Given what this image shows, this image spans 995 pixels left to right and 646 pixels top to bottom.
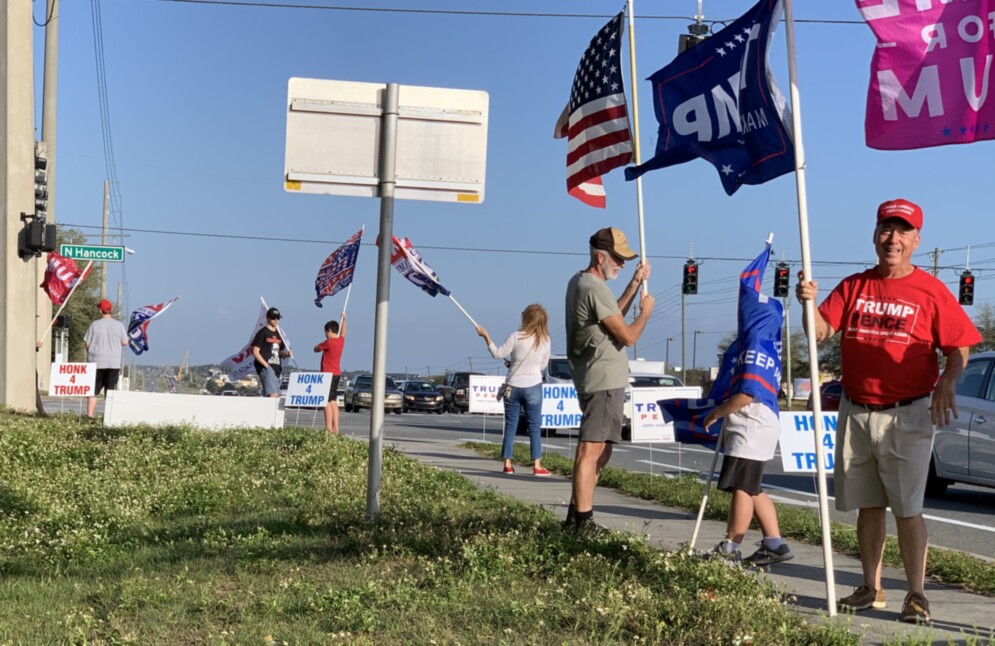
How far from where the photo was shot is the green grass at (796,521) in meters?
7.35

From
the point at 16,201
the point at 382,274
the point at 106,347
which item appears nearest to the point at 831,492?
the point at 382,274

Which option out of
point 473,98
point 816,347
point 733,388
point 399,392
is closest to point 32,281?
point 473,98

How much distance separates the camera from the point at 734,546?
708 cm

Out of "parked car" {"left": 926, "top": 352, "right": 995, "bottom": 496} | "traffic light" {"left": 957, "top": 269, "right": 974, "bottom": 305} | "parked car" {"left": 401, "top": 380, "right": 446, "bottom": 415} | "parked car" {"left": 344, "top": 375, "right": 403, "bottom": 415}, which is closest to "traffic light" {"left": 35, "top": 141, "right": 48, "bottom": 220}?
Result: "parked car" {"left": 926, "top": 352, "right": 995, "bottom": 496}

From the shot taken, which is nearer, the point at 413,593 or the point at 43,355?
the point at 413,593

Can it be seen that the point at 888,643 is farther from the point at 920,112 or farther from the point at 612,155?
the point at 612,155

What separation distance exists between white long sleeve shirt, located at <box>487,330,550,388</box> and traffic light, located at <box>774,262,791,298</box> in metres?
27.9

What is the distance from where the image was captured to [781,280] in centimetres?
4128

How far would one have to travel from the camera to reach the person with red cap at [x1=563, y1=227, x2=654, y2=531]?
24.0ft

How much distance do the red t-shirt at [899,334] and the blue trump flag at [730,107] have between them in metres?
0.83

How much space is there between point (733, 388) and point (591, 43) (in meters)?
4.25

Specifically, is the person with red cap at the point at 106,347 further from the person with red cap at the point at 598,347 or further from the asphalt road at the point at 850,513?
the person with red cap at the point at 598,347

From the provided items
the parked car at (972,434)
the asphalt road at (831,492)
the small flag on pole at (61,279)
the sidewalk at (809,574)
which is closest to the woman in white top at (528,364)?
the sidewalk at (809,574)

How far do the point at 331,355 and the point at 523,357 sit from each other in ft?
18.9
